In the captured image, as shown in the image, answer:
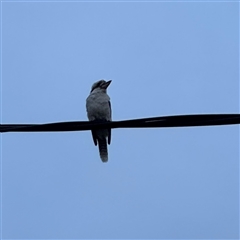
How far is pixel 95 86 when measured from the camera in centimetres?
1108

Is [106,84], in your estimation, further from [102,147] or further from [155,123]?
[155,123]

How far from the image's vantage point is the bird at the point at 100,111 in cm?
1044

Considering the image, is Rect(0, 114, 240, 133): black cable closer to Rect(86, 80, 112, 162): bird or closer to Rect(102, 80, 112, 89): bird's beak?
Rect(86, 80, 112, 162): bird

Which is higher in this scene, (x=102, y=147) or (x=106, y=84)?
(x=106, y=84)

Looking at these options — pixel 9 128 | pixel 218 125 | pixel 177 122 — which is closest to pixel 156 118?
pixel 177 122

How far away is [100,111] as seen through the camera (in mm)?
10414

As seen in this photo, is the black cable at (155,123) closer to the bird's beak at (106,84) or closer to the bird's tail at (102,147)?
the bird's tail at (102,147)

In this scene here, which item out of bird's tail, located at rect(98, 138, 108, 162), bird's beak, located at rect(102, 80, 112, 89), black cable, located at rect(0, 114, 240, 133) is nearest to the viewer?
black cable, located at rect(0, 114, 240, 133)

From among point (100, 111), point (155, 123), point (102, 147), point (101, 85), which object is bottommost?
point (102, 147)

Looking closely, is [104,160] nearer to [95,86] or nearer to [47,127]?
[95,86]

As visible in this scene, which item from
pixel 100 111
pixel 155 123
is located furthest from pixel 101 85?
pixel 155 123

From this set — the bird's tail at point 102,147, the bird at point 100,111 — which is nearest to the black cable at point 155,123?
the bird at point 100,111

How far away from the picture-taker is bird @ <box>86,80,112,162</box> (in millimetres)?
10438

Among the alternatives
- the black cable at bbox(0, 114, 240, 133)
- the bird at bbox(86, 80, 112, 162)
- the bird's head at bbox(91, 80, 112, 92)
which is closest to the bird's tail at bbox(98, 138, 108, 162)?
the bird at bbox(86, 80, 112, 162)
